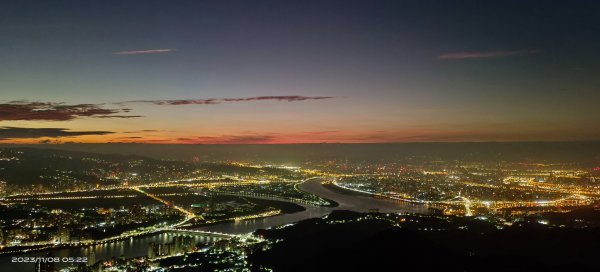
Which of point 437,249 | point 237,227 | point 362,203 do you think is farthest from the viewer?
point 362,203

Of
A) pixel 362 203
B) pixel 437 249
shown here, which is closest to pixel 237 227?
pixel 362 203

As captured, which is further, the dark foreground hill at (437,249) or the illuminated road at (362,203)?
the illuminated road at (362,203)

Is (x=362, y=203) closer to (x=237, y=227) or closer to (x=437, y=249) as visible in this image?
(x=237, y=227)

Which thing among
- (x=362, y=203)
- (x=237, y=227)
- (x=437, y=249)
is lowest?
(x=237, y=227)

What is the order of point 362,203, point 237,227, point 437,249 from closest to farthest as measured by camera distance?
point 437,249
point 237,227
point 362,203

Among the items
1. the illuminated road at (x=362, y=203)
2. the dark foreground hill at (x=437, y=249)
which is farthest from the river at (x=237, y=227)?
the dark foreground hill at (x=437, y=249)

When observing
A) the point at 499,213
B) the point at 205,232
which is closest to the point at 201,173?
the point at 205,232

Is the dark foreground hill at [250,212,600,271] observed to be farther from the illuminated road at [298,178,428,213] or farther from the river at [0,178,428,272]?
the illuminated road at [298,178,428,213]

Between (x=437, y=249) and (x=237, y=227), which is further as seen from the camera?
(x=237, y=227)

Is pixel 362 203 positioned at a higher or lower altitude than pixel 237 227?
higher

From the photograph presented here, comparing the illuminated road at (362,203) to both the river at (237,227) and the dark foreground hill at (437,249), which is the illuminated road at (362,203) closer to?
the river at (237,227)

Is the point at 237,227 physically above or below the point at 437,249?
below
